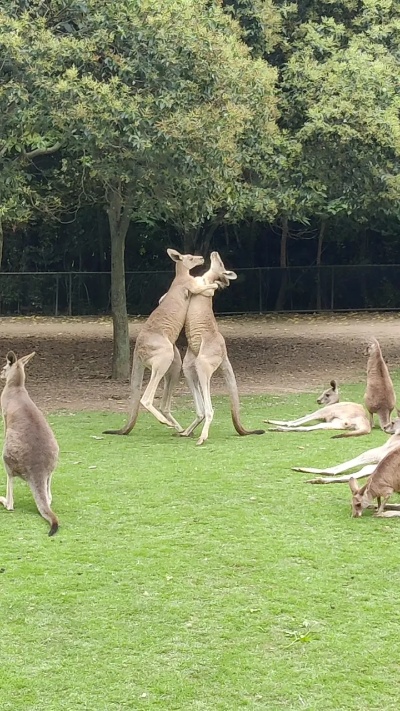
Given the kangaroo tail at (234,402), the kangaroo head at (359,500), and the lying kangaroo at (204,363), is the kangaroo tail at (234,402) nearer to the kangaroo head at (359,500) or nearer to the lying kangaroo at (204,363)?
the lying kangaroo at (204,363)

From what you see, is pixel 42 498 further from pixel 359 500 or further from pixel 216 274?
pixel 216 274

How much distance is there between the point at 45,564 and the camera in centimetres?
550

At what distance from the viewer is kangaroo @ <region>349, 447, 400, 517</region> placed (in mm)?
6234

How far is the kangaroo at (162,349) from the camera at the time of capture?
31.0 feet

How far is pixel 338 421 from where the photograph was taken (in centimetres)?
975

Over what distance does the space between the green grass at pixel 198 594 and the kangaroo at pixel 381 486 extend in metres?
0.13

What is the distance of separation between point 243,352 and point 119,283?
450 cm

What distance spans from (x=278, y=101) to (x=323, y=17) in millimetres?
2249

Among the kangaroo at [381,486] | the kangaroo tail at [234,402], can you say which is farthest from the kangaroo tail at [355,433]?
the kangaroo at [381,486]

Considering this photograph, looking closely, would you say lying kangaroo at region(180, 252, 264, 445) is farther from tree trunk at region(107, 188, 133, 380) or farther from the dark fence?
the dark fence

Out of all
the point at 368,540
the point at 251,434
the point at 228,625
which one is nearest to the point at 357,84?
the point at 251,434

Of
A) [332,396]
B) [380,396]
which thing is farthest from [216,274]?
[380,396]

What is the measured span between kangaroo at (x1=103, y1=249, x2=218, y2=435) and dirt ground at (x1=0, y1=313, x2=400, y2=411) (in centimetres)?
190

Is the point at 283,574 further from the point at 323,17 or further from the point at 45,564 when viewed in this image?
the point at 323,17
